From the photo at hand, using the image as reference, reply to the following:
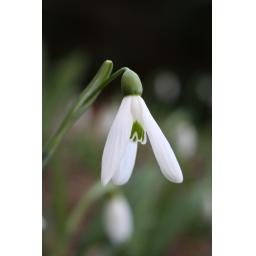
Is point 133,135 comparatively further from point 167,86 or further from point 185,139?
point 167,86

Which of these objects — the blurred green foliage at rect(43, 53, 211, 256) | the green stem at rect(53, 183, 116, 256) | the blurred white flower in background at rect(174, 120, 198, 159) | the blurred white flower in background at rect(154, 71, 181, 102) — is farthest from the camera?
the blurred white flower in background at rect(154, 71, 181, 102)

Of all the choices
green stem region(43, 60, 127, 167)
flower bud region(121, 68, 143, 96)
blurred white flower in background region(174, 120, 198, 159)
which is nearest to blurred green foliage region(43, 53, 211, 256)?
blurred white flower in background region(174, 120, 198, 159)

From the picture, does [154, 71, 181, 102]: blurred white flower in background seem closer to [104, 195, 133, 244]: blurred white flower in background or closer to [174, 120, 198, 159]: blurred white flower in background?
[174, 120, 198, 159]: blurred white flower in background

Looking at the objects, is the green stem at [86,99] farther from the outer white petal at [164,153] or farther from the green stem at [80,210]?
the green stem at [80,210]

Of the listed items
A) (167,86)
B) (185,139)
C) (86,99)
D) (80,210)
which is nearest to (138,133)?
(86,99)
